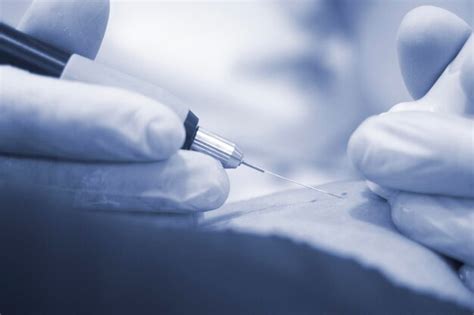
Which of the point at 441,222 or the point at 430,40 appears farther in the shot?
the point at 430,40

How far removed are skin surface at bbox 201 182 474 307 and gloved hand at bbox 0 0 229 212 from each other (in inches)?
2.4

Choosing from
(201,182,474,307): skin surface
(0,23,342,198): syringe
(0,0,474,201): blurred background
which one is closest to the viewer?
(201,182,474,307): skin surface

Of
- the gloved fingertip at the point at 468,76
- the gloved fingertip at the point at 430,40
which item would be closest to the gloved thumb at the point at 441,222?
the gloved fingertip at the point at 468,76

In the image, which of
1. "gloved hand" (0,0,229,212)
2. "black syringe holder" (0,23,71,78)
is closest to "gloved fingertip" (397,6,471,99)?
"gloved hand" (0,0,229,212)

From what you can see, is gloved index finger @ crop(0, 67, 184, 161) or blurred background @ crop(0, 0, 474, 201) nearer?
gloved index finger @ crop(0, 67, 184, 161)

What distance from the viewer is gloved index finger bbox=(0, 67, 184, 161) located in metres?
0.39

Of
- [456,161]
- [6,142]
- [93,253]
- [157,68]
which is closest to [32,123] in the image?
[6,142]

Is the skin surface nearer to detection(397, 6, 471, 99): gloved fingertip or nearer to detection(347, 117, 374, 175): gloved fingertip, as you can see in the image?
detection(347, 117, 374, 175): gloved fingertip

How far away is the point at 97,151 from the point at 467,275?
379 mm

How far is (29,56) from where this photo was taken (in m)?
0.49

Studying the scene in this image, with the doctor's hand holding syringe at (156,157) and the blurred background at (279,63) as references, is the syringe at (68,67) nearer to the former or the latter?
the doctor's hand holding syringe at (156,157)

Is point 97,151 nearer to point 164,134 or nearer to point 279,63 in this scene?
point 164,134

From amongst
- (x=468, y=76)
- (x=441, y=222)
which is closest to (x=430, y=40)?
(x=468, y=76)

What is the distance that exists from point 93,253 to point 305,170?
0.71m
